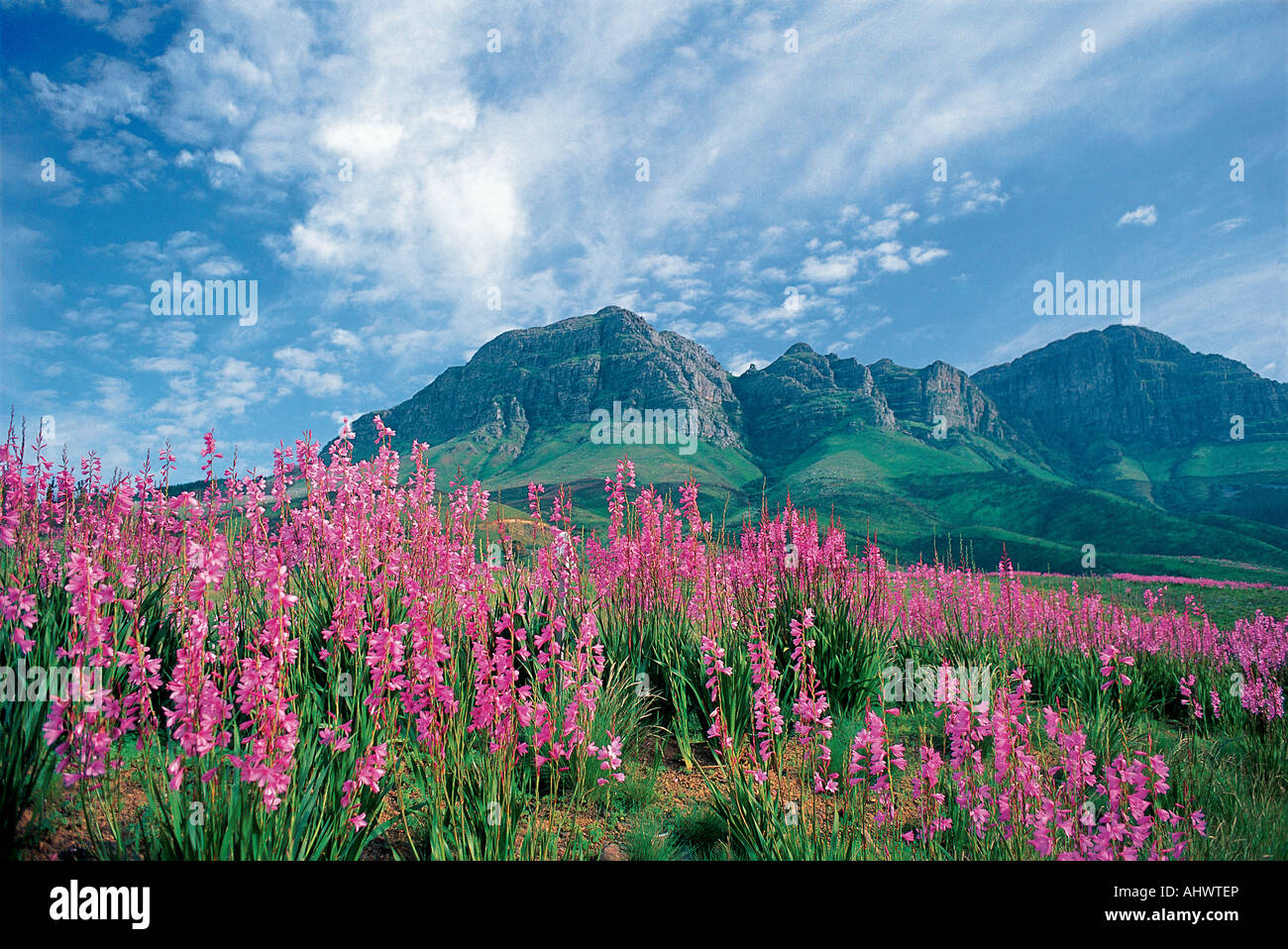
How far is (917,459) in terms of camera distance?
527ft

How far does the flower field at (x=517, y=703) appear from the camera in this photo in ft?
7.98

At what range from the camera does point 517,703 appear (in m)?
2.67

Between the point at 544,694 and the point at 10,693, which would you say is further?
the point at 544,694

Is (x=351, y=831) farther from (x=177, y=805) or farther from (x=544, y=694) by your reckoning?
(x=544, y=694)

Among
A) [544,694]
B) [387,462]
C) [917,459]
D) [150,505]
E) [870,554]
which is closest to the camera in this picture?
[544,694]

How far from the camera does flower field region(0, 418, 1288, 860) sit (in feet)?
7.98

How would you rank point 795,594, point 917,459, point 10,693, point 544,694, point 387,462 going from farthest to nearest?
1. point 917,459
2. point 795,594
3. point 387,462
4. point 544,694
5. point 10,693

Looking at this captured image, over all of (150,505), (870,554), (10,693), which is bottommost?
(10,693)
